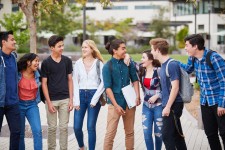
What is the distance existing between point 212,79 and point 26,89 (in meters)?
2.61

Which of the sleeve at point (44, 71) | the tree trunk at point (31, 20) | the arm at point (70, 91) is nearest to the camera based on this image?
the sleeve at point (44, 71)

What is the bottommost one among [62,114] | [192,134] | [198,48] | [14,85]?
[192,134]

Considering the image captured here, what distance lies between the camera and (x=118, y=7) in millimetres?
85750

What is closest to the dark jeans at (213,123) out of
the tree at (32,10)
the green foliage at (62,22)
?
the tree at (32,10)

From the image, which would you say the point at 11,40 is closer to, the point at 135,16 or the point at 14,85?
the point at 14,85

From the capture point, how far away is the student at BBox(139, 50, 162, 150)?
23.7 ft

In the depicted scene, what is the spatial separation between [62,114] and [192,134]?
3503 millimetres

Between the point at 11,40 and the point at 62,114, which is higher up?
the point at 11,40

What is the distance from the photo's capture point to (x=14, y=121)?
6.74m

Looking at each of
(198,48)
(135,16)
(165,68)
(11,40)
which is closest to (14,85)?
(11,40)

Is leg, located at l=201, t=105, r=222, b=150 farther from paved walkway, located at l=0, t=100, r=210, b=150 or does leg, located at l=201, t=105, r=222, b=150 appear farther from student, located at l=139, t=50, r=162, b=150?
paved walkway, located at l=0, t=100, r=210, b=150

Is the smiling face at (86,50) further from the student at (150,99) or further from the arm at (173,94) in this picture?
the arm at (173,94)

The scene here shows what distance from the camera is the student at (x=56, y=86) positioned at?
741 centimetres

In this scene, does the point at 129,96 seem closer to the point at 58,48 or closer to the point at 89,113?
the point at 89,113
